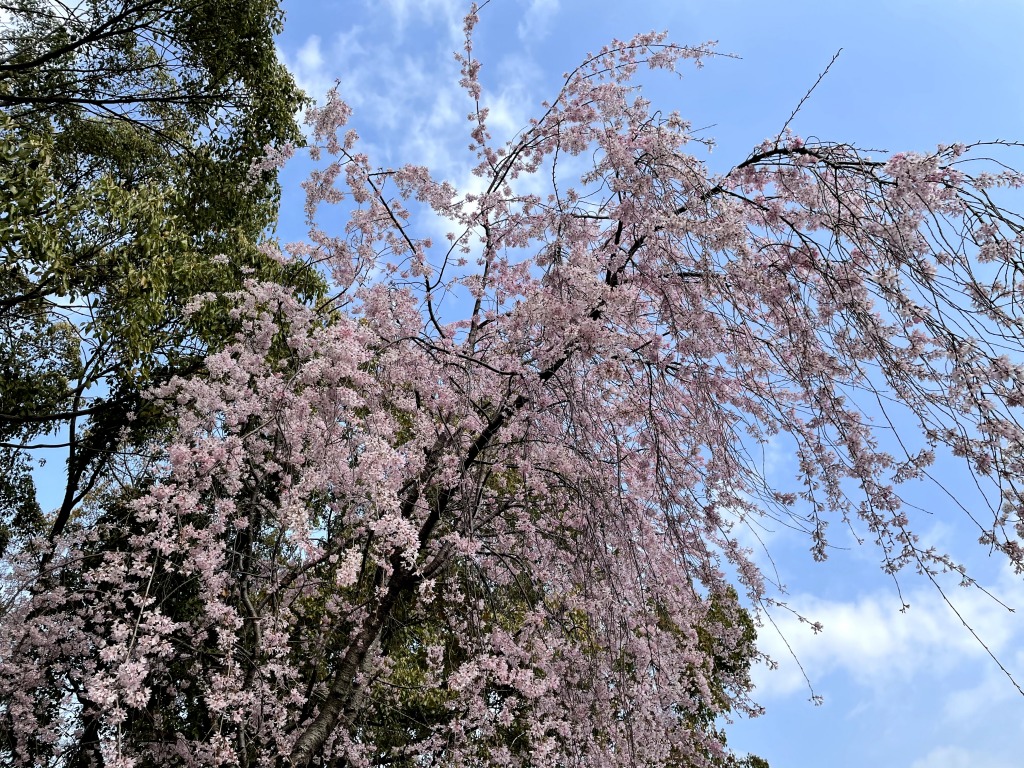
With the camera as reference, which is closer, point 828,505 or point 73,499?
point 828,505

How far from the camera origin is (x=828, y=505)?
13.6ft

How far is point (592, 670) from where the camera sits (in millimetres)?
5352

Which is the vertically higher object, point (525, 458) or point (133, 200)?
point (133, 200)

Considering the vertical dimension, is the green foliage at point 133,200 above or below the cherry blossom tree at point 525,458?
above

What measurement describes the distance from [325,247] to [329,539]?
2324 mm

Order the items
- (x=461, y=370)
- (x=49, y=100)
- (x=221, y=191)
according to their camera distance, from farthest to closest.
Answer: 1. (x=221, y=191)
2. (x=49, y=100)
3. (x=461, y=370)

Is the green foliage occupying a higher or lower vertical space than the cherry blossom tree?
higher

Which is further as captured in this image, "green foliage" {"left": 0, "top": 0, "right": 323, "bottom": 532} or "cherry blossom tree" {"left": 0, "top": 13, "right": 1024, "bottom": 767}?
"green foliage" {"left": 0, "top": 0, "right": 323, "bottom": 532}

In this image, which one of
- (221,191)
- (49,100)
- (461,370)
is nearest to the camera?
(461,370)

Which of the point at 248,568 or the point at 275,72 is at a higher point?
the point at 275,72

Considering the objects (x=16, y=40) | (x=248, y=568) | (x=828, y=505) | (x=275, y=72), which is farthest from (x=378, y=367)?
(x=16, y=40)

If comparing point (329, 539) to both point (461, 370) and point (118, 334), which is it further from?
point (118, 334)

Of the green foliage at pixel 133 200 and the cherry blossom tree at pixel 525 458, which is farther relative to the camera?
the green foliage at pixel 133 200

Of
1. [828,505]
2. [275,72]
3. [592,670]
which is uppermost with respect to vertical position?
[275,72]
